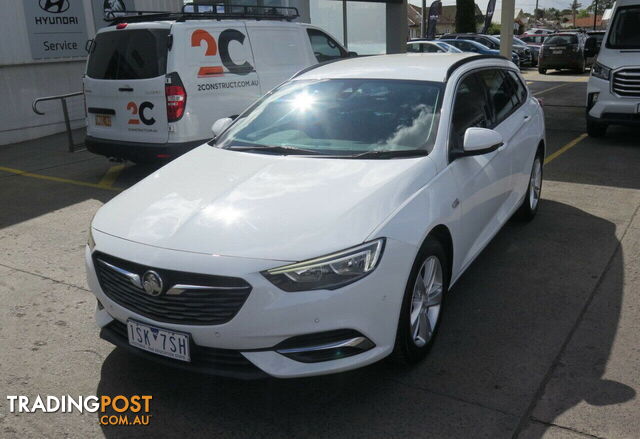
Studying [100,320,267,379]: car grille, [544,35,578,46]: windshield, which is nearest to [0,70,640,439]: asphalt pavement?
[100,320,267,379]: car grille

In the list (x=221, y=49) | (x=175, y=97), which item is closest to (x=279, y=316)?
(x=175, y=97)

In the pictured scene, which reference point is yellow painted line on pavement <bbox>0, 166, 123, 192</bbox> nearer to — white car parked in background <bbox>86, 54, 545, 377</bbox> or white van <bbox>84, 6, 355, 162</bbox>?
white van <bbox>84, 6, 355, 162</bbox>

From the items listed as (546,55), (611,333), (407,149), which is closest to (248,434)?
(407,149)

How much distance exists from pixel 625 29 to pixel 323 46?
473 centimetres

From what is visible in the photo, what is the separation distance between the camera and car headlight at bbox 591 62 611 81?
368 inches

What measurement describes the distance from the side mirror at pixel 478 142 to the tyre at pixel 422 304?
67 cm

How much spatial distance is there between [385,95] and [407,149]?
0.63 meters

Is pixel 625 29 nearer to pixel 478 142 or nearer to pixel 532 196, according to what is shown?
pixel 532 196

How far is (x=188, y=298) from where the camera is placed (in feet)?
9.20

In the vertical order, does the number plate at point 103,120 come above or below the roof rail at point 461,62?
below

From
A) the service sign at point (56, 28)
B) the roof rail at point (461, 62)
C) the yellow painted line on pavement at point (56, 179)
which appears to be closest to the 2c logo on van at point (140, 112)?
A: the yellow painted line on pavement at point (56, 179)

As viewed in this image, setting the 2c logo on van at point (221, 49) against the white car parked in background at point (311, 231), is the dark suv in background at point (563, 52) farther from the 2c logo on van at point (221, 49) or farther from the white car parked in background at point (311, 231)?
the white car parked in background at point (311, 231)

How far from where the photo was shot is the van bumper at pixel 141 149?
7031 mm

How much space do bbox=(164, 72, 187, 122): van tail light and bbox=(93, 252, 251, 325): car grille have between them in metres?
4.27
